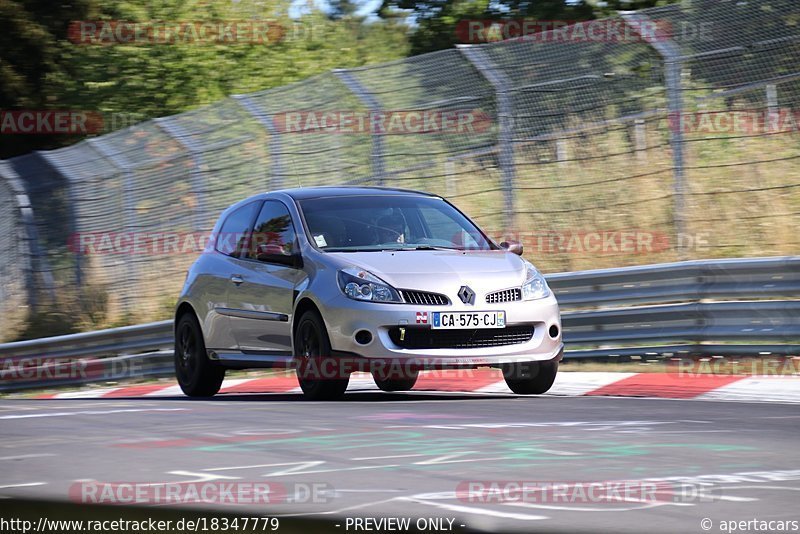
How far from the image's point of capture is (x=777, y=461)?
6.64m

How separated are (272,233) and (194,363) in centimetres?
147

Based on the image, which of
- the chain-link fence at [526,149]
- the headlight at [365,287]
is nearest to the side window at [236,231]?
the headlight at [365,287]

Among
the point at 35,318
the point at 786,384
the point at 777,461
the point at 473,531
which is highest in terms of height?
the point at 473,531

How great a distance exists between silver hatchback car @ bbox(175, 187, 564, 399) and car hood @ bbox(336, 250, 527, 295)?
0.4 inches

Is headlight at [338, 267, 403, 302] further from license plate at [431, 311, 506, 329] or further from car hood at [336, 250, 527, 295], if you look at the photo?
license plate at [431, 311, 506, 329]

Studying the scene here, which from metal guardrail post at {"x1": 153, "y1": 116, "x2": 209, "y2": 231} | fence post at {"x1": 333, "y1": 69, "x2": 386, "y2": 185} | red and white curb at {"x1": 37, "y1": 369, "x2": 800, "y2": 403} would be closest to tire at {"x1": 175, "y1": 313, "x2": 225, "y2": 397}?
red and white curb at {"x1": 37, "y1": 369, "x2": 800, "y2": 403}

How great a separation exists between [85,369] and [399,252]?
7.14 m

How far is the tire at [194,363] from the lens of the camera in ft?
39.3

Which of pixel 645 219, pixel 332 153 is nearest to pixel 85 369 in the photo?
pixel 332 153

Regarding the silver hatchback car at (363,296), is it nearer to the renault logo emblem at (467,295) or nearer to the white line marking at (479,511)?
the renault logo emblem at (467,295)

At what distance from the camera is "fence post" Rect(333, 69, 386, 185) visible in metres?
14.8

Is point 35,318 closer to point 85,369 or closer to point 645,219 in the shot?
point 85,369

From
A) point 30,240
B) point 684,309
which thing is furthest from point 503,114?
point 30,240

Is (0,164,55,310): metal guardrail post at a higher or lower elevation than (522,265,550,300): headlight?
lower
